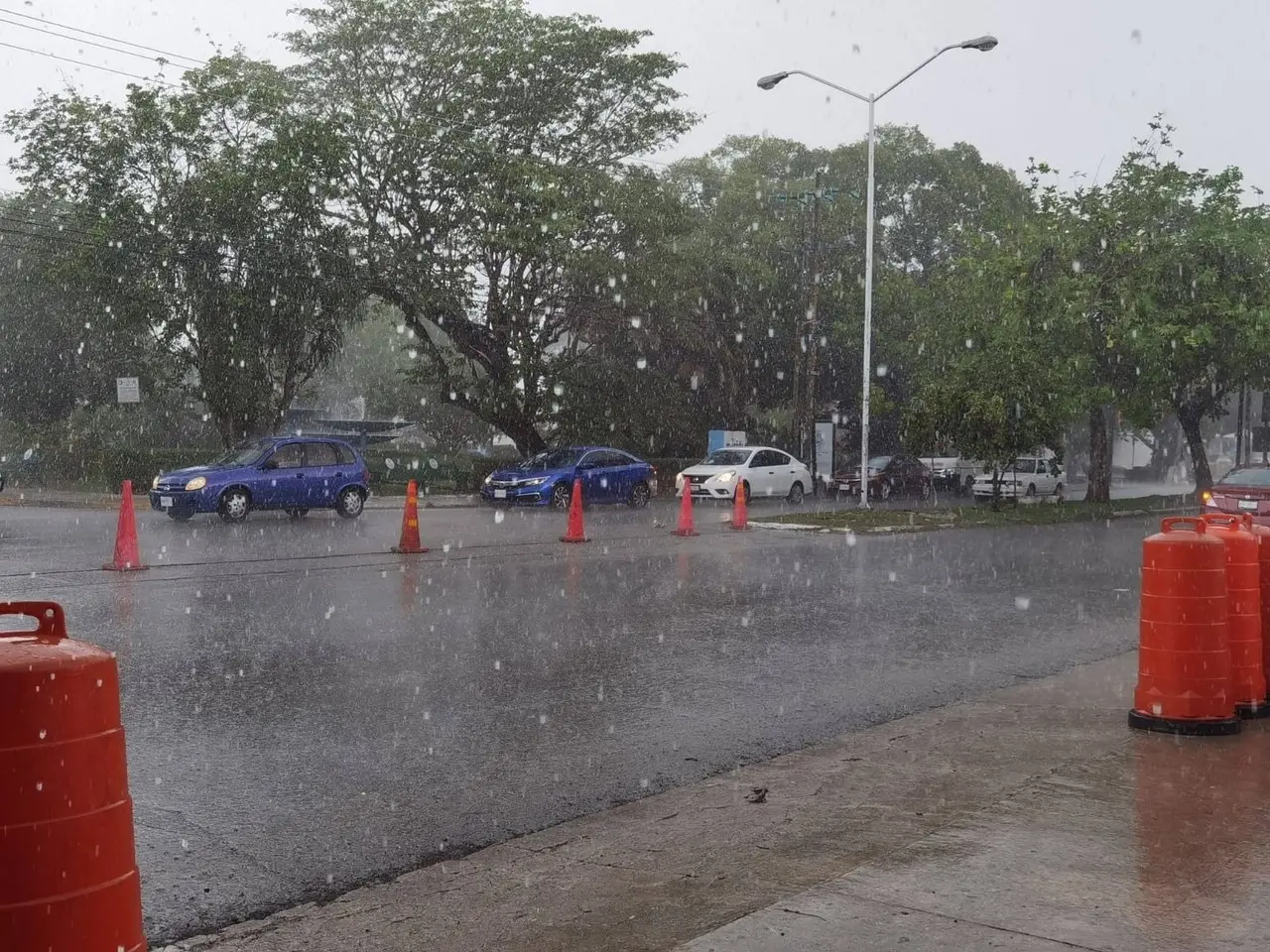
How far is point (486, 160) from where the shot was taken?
3594 cm

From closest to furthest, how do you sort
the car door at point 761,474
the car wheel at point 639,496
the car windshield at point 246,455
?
the car windshield at point 246,455
the car wheel at point 639,496
the car door at point 761,474

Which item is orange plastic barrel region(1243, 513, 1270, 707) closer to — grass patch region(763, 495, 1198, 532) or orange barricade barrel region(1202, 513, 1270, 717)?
orange barricade barrel region(1202, 513, 1270, 717)

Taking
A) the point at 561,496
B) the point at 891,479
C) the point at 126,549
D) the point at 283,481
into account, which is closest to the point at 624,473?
the point at 561,496

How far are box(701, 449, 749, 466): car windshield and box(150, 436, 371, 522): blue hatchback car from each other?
35.8ft

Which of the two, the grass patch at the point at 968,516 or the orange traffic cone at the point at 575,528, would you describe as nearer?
the orange traffic cone at the point at 575,528

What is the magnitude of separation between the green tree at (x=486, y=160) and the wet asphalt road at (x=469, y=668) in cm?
1811

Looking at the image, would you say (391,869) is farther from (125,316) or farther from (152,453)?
(152,453)

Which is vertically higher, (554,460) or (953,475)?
(554,460)

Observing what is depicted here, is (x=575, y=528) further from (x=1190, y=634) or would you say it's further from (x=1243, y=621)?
(x=1190, y=634)

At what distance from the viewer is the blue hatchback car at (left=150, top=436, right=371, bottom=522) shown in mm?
22719

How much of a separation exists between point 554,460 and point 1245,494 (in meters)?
14.6

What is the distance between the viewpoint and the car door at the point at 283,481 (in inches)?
936

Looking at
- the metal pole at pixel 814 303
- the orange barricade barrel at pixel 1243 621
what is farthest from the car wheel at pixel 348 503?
the orange barricade barrel at pixel 1243 621

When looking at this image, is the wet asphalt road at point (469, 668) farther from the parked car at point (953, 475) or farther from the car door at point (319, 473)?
the parked car at point (953, 475)
